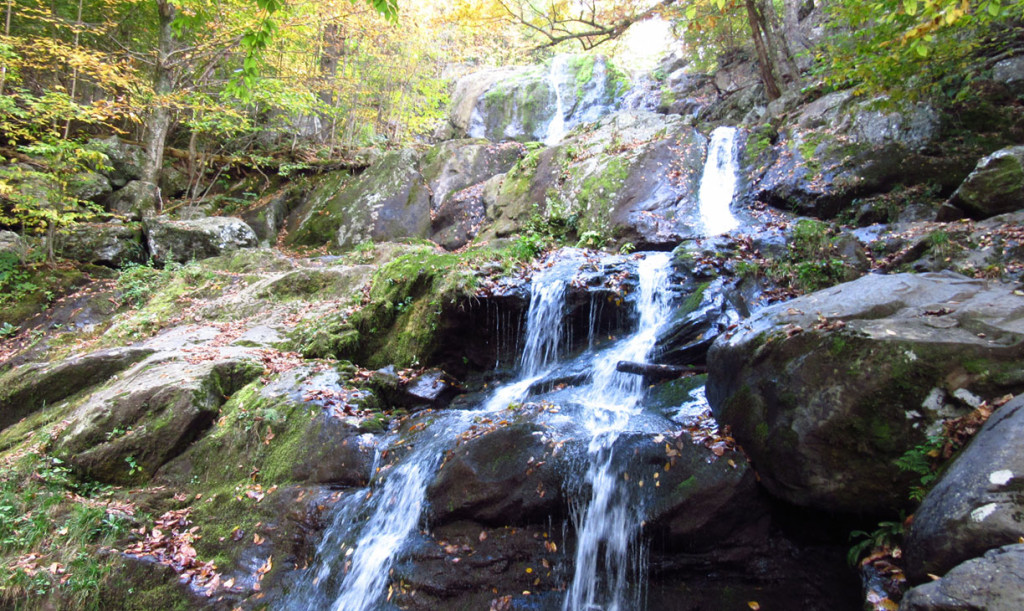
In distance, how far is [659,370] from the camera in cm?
594

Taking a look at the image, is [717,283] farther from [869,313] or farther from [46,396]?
[46,396]

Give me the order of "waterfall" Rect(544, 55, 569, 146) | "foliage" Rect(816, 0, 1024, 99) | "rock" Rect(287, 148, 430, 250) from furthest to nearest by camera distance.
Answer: "waterfall" Rect(544, 55, 569, 146), "rock" Rect(287, 148, 430, 250), "foliage" Rect(816, 0, 1024, 99)

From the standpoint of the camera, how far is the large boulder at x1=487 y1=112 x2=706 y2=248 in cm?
1060

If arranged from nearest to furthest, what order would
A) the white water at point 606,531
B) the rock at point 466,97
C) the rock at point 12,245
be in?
the white water at point 606,531 → the rock at point 12,245 → the rock at point 466,97

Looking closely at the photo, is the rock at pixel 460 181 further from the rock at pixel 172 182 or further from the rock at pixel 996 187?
the rock at pixel 996 187

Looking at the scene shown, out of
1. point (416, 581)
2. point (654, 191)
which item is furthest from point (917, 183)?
point (416, 581)

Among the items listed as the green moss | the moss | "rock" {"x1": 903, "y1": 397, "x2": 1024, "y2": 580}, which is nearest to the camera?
"rock" {"x1": 903, "y1": 397, "x2": 1024, "y2": 580}

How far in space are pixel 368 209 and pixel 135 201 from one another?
19.3ft

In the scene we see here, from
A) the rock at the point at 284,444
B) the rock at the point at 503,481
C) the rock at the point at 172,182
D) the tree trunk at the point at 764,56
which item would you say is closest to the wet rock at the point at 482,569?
the rock at the point at 503,481

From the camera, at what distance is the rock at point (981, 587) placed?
190 cm

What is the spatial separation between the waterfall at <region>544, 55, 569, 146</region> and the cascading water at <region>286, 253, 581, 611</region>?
53.5ft

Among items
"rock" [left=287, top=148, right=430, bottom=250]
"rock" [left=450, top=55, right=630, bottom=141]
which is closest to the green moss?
"rock" [left=287, top=148, right=430, bottom=250]

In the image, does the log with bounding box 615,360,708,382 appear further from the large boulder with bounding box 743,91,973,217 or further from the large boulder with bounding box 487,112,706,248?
the large boulder with bounding box 743,91,973,217

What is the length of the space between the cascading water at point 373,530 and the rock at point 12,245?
10.1 m
